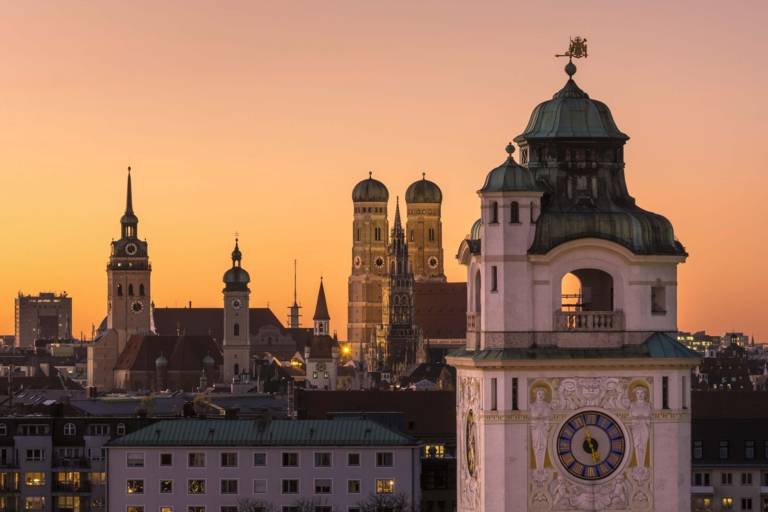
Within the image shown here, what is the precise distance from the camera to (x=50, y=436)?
109188 millimetres

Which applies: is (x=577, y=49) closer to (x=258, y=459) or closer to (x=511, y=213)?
(x=511, y=213)

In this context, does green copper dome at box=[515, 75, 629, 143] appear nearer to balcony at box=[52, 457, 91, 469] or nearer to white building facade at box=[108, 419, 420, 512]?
white building facade at box=[108, 419, 420, 512]

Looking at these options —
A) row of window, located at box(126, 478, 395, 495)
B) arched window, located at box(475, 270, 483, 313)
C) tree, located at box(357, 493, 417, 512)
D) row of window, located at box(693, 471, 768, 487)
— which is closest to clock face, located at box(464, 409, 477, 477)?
arched window, located at box(475, 270, 483, 313)

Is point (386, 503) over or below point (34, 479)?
over

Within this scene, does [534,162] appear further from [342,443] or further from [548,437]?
[342,443]

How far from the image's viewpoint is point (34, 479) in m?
108

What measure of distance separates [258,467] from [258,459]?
0.28 metres

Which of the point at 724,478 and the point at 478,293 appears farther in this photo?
the point at 724,478

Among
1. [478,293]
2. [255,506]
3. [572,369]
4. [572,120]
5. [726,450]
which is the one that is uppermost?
[572,120]

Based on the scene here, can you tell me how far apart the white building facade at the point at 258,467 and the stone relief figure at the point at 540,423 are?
53110mm

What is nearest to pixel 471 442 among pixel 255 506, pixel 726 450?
pixel 255 506

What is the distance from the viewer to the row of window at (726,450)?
357ft

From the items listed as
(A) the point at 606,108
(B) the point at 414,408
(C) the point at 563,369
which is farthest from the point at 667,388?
(B) the point at 414,408

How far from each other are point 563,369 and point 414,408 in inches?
3460
